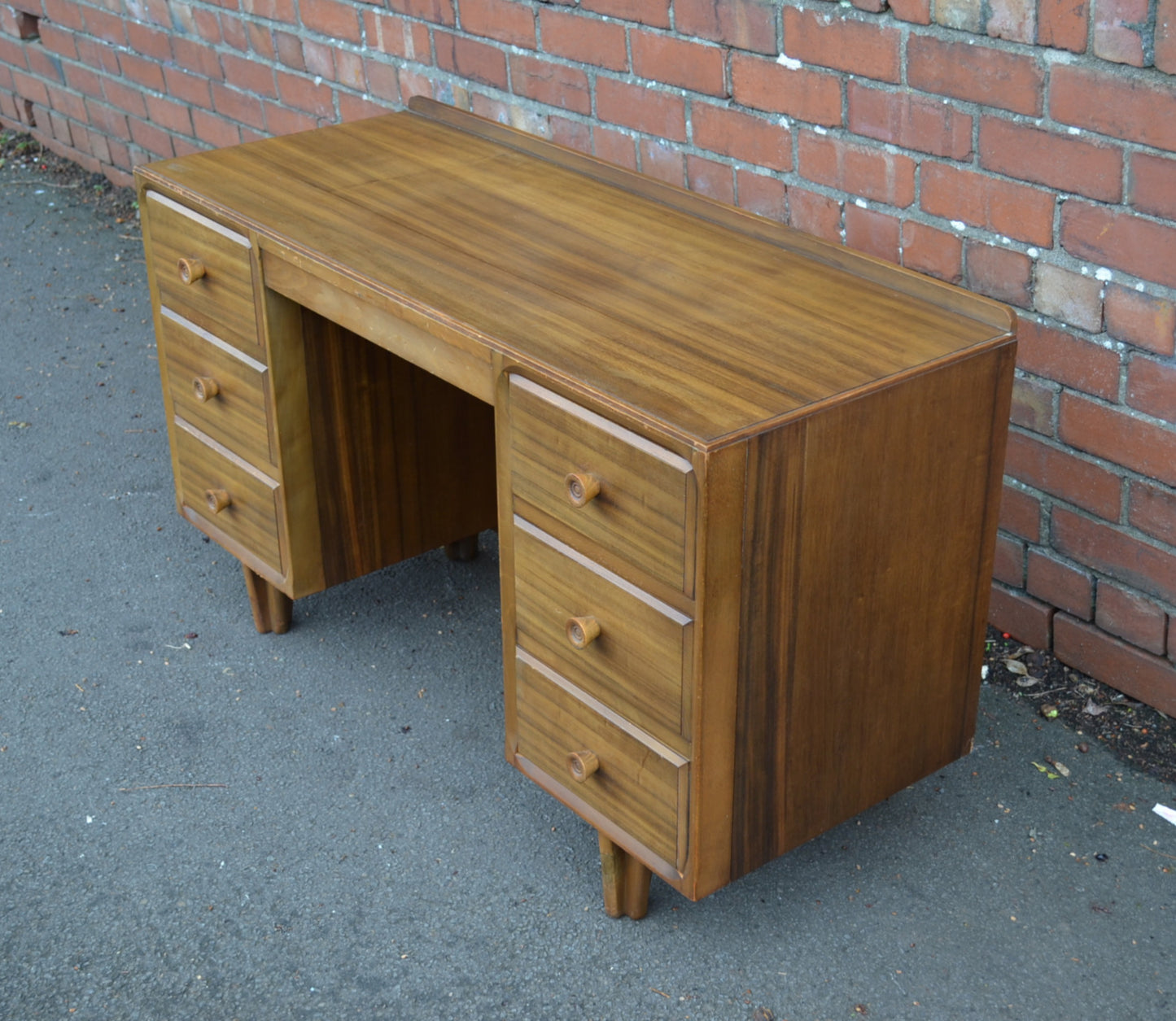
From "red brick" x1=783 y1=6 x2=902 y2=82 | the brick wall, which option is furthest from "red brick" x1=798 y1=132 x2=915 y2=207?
"red brick" x1=783 y1=6 x2=902 y2=82

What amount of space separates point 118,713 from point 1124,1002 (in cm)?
157

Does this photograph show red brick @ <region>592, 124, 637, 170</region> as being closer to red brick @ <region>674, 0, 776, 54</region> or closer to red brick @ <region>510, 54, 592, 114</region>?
red brick @ <region>510, 54, 592, 114</region>

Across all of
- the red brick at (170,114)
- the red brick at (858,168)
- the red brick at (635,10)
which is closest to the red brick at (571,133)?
the red brick at (635,10)

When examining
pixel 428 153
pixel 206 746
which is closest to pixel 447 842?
pixel 206 746

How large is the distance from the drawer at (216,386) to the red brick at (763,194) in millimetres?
868

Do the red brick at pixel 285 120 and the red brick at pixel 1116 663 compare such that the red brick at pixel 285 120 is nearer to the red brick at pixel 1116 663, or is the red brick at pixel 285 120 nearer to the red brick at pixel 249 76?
the red brick at pixel 249 76

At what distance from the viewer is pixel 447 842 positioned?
83.1 inches

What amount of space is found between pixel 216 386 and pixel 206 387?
0.06ft

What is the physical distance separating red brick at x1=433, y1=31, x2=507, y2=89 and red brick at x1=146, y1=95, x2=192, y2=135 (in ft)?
3.92

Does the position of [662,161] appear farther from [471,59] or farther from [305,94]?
[305,94]

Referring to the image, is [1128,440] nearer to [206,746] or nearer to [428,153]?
[428,153]

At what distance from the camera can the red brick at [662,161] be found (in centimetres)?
259

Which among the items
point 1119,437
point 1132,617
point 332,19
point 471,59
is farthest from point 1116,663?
point 332,19

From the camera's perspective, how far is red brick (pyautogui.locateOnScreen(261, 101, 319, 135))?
3477 millimetres
